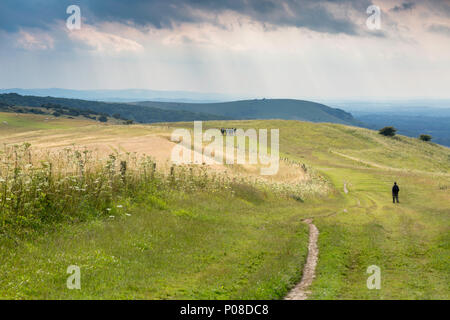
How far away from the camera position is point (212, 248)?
16531mm

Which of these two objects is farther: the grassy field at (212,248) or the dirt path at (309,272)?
the dirt path at (309,272)

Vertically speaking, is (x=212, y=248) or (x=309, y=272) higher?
(x=212, y=248)

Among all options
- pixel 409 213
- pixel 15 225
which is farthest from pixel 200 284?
pixel 409 213

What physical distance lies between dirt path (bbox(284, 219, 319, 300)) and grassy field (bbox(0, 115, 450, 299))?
0.27 meters

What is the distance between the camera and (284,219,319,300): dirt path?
1205 centimetres

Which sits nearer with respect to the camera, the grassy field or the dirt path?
the grassy field

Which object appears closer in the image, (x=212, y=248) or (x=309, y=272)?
(x=309, y=272)

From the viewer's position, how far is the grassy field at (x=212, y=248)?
11.5 metres

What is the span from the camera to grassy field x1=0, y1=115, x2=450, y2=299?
11484mm

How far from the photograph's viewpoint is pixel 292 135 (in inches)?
4980

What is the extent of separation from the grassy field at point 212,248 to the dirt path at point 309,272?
266 millimetres

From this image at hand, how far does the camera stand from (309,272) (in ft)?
49.1

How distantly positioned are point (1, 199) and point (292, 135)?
381 feet

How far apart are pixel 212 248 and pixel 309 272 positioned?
13.4ft
